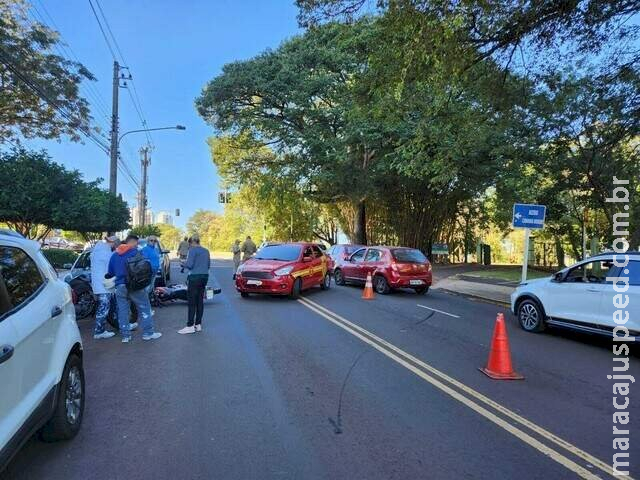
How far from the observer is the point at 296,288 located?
14734mm

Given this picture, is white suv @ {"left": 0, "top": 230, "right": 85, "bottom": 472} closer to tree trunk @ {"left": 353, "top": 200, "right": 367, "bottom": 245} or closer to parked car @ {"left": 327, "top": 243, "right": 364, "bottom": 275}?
parked car @ {"left": 327, "top": 243, "right": 364, "bottom": 275}

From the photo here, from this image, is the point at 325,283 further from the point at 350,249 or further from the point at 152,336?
the point at 152,336

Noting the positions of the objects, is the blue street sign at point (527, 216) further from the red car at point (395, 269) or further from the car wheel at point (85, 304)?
the car wheel at point (85, 304)

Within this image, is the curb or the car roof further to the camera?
the curb

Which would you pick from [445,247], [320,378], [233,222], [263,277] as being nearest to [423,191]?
[445,247]

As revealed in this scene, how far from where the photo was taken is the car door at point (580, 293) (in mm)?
9070

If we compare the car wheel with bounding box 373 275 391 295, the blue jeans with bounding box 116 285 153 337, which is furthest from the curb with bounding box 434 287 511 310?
the blue jeans with bounding box 116 285 153 337

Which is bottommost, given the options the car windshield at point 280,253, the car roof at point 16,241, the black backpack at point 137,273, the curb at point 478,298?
the curb at point 478,298

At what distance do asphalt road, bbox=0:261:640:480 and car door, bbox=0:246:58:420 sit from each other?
694 mm

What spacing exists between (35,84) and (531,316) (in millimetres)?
20749

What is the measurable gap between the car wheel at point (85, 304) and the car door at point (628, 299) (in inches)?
375

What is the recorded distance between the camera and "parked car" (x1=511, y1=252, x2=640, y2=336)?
8.50 m

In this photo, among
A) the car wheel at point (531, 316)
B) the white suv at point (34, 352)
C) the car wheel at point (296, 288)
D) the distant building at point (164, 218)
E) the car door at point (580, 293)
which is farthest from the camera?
the distant building at point (164, 218)

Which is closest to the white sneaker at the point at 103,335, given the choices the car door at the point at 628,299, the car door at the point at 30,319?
the car door at the point at 30,319
